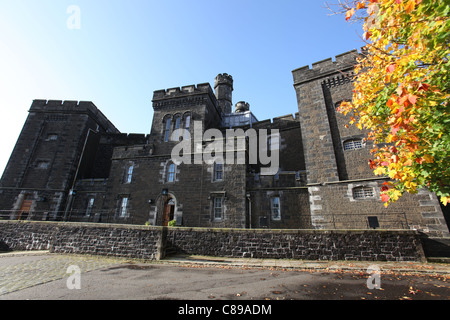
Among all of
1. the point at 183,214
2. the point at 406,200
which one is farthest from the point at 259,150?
the point at 406,200

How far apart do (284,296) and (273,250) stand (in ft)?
16.5

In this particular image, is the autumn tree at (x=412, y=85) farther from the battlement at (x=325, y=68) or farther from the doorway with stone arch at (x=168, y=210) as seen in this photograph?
the doorway with stone arch at (x=168, y=210)

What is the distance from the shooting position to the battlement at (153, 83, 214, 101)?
20188 mm

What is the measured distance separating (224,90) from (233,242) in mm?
27706

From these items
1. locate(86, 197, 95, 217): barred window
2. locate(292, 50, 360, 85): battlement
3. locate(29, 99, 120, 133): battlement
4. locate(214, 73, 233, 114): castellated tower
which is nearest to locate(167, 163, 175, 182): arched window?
locate(86, 197, 95, 217): barred window

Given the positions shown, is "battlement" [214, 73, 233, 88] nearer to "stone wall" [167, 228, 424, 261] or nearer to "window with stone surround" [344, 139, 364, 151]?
"window with stone surround" [344, 139, 364, 151]

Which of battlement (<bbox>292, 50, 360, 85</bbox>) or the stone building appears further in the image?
battlement (<bbox>292, 50, 360, 85</bbox>)

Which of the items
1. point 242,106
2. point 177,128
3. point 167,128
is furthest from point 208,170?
point 242,106

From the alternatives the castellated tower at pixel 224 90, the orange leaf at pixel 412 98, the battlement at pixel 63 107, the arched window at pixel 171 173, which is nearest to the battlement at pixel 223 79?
the castellated tower at pixel 224 90

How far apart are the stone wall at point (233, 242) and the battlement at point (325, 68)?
1148 centimetres

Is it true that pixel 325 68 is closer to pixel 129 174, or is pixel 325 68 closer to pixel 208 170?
pixel 208 170

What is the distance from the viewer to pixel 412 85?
Result: 9.75ft

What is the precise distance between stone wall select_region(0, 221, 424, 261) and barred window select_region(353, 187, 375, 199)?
384cm
